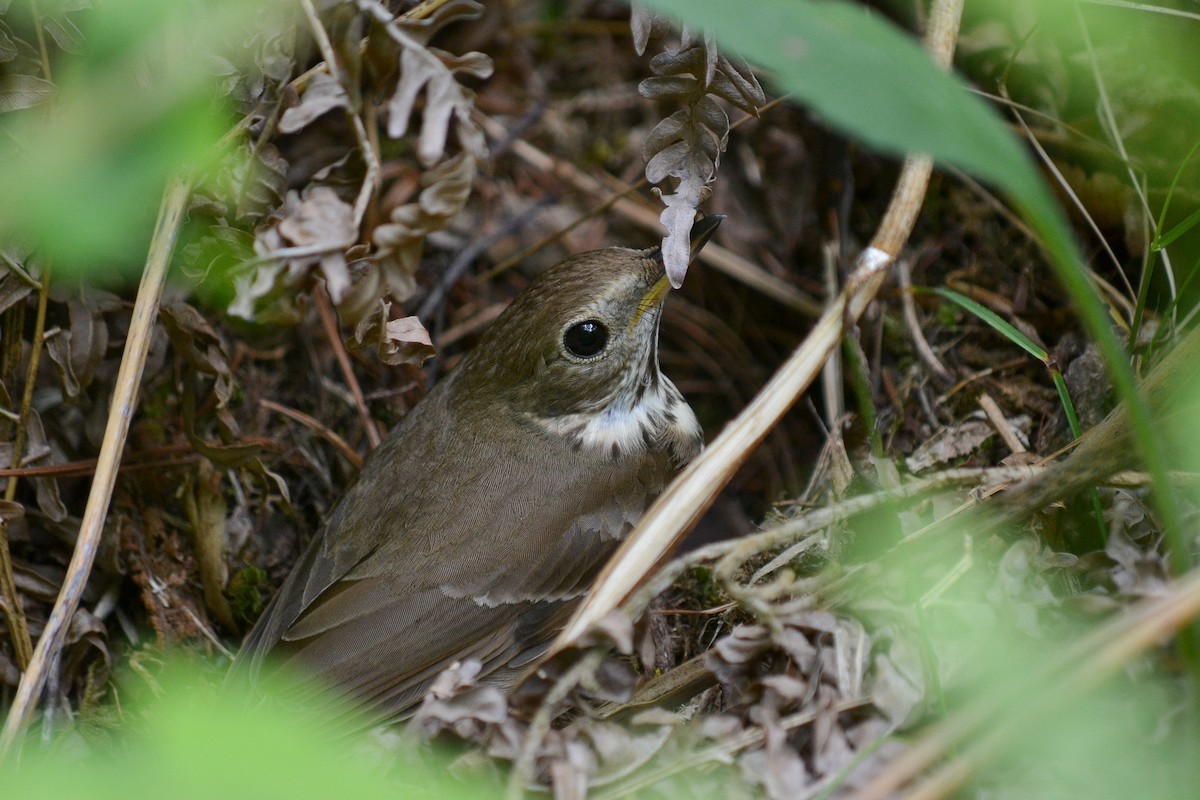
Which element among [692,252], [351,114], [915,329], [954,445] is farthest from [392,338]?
[915,329]

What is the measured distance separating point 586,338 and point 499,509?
0.68m

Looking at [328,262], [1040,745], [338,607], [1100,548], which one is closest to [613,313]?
[328,262]

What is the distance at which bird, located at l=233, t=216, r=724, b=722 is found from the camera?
3447 mm

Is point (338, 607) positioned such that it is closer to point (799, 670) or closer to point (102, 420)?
point (102, 420)

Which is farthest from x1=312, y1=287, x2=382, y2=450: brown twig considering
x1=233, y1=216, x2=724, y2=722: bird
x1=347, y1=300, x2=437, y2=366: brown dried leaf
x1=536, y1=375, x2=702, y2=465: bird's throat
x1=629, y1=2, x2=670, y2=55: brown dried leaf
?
Answer: x1=629, y1=2, x2=670, y2=55: brown dried leaf

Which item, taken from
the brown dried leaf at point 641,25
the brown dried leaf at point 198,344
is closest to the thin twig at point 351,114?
the brown dried leaf at point 641,25

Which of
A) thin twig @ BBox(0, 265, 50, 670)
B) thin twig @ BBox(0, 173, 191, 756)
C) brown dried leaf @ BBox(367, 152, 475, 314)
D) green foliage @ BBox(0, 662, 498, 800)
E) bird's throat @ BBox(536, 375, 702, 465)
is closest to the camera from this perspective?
green foliage @ BBox(0, 662, 498, 800)

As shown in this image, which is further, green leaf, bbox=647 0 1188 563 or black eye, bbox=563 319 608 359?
black eye, bbox=563 319 608 359

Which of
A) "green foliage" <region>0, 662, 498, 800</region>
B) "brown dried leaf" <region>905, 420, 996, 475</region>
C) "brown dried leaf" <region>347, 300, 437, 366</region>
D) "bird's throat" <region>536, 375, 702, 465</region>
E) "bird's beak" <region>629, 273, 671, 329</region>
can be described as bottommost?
"bird's throat" <region>536, 375, 702, 465</region>

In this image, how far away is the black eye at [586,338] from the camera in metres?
3.57

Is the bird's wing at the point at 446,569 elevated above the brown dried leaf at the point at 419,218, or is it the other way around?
the brown dried leaf at the point at 419,218

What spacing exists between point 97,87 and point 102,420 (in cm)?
183

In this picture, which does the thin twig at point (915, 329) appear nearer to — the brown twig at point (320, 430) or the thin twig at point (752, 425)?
the thin twig at point (752, 425)

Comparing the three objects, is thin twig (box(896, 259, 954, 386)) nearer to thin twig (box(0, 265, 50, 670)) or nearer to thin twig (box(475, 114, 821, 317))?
thin twig (box(475, 114, 821, 317))
